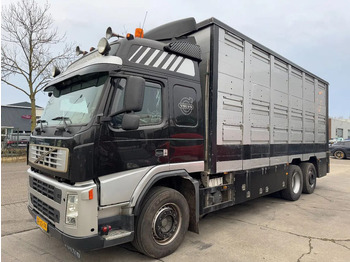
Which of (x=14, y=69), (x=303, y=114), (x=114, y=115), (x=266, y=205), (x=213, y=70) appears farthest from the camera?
(x=14, y=69)

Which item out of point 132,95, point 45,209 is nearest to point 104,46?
point 132,95

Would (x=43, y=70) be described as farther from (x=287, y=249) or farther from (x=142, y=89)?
(x=287, y=249)

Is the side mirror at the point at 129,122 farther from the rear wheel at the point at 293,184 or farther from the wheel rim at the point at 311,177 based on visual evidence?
the wheel rim at the point at 311,177

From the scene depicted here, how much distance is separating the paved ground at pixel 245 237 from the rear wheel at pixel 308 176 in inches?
36.3

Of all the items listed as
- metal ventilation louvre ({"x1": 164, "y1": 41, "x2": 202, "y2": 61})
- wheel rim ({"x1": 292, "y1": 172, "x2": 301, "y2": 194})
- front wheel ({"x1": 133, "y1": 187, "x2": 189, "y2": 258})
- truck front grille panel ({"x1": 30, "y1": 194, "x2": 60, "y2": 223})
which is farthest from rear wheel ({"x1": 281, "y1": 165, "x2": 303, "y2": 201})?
truck front grille panel ({"x1": 30, "y1": 194, "x2": 60, "y2": 223})

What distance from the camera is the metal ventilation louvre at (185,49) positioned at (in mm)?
3973

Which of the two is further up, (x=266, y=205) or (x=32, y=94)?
(x=32, y=94)

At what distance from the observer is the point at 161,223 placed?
368 cm

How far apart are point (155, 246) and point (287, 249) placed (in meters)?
2.09

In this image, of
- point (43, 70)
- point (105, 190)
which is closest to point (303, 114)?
point (105, 190)

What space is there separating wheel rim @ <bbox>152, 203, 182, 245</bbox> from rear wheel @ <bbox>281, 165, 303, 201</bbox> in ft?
13.3

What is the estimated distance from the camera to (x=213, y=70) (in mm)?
4316

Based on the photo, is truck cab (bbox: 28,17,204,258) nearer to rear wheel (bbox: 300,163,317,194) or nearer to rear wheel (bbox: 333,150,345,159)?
rear wheel (bbox: 300,163,317,194)

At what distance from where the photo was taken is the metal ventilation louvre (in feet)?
13.0
